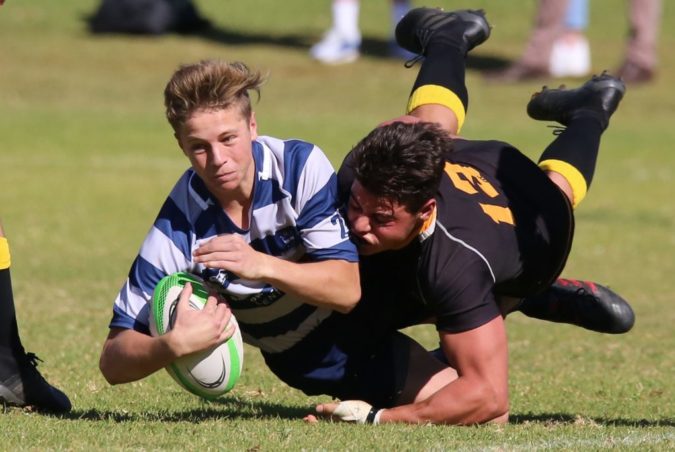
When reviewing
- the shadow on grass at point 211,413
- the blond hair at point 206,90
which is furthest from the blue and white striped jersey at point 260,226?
the shadow on grass at point 211,413

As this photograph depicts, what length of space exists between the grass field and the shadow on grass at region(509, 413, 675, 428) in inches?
1.3

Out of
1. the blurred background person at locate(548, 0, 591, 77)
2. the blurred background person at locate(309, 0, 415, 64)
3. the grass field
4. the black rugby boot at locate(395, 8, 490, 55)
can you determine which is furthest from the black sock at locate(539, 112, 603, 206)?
the blurred background person at locate(309, 0, 415, 64)

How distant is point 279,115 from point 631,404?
46.5ft

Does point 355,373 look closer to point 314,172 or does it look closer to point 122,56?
point 314,172

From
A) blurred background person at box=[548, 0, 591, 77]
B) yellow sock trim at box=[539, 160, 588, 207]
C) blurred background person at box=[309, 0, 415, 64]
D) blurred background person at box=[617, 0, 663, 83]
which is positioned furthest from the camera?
blurred background person at box=[309, 0, 415, 64]

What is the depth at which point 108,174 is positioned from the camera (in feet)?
54.4

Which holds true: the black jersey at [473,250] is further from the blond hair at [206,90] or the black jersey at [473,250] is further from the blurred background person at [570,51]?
the blurred background person at [570,51]

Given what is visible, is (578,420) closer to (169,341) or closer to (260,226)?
(260,226)

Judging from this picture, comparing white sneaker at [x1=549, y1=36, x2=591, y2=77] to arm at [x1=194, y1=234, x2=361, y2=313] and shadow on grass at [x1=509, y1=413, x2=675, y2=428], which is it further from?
arm at [x1=194, y1=234, x2=361, y2=313]

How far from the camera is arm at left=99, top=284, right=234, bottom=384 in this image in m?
5.18

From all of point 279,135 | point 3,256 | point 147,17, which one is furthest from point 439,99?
point 147,17

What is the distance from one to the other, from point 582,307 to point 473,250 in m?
1.52

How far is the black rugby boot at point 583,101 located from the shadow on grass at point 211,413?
2199 millimetres

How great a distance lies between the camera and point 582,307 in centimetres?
699
